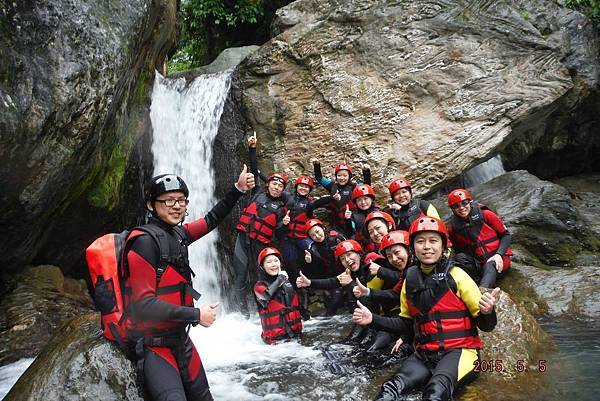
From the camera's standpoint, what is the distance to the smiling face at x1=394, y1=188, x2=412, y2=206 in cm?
775

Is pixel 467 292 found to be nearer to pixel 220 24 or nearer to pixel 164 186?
pixel 164 186

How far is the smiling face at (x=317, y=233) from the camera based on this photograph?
27.8 feet

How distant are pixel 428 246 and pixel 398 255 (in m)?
1.13

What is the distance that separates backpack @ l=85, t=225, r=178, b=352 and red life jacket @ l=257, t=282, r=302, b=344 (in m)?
3.52

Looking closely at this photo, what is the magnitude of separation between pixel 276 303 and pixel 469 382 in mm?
3151

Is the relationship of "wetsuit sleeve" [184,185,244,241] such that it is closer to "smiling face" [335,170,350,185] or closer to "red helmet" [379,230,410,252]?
"red helmet" [379,230,410,252]

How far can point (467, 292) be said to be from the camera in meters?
4.33

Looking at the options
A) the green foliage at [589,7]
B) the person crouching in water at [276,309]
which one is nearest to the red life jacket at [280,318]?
the person crouching in water at [276,309]

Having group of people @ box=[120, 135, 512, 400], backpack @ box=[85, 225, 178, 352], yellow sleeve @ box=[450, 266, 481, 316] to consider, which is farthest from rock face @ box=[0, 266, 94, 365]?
yellow sleeve @ box=[450, 266, 481, 316]

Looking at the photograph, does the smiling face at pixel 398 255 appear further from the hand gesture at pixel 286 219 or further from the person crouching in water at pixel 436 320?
the hand gesture at pixel 286 219

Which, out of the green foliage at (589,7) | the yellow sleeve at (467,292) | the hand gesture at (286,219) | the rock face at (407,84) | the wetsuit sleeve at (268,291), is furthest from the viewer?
the green foliage at (589,7)

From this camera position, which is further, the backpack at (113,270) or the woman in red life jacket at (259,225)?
the woman in red life jacket at (259,225)

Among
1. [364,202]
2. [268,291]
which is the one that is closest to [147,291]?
[268,291]

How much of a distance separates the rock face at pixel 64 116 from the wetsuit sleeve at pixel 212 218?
262cm
